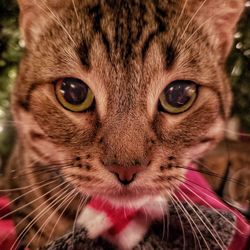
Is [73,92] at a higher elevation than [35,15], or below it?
below

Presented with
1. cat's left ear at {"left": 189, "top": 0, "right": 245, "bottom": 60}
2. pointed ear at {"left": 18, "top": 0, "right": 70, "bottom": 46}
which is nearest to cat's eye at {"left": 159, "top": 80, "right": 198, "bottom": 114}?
cat's left ear at {"left": 189, "top": 0, "right": 245, "bottom": 60}

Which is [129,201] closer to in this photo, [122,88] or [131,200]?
[131,200]

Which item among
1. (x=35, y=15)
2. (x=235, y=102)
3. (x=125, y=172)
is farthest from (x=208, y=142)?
(x=35, y=15)

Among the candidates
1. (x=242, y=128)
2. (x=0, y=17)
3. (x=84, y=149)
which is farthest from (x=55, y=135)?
(x=242, y=128)

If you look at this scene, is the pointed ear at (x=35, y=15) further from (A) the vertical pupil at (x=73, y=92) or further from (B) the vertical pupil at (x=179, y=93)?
(B) the vertical pupil at (x=179, y=93)

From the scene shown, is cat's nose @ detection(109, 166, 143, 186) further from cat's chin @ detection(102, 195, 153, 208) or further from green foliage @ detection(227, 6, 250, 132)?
green foliage @ detection(227, 6, 250, 132)

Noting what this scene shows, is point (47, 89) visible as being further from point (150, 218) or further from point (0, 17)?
point (150, 218)

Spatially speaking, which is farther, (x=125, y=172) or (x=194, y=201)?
(x=194, y=201)

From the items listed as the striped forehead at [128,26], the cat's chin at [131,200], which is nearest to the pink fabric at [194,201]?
the cat's chin at [131,200]
